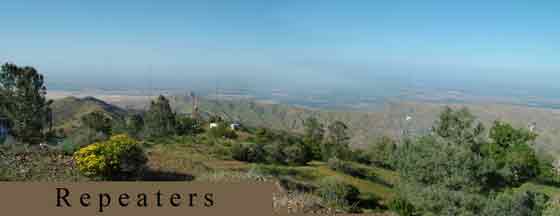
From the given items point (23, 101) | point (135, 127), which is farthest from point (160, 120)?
point (23, 101)

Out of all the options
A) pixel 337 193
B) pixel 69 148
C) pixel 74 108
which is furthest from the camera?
pixel 74 108

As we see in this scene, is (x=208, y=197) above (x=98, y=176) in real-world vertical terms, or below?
above

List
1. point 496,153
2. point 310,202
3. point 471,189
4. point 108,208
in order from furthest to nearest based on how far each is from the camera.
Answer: point 496,153 → point 471,189 → point 310,202 → point 108,208

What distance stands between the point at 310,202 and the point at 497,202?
6237 millimetres

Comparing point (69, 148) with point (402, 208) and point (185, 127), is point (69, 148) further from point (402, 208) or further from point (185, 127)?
point (185, 127)

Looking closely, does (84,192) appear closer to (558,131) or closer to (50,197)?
(50,197)

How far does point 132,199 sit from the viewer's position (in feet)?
16.6

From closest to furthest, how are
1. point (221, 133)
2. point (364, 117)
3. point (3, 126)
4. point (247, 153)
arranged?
point (247, 153) → point (3, 126) → point (221, 133) → point (364, 117)

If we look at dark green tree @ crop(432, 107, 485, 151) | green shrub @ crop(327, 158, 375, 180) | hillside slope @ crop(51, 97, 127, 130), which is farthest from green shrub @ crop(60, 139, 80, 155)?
hillside slope @ crop(51, 97, 127, 130)

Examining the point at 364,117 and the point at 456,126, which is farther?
the point at 364,117

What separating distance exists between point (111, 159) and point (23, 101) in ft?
55.8

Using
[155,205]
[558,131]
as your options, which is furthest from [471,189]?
[558,131]

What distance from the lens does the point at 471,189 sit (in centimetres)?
1812

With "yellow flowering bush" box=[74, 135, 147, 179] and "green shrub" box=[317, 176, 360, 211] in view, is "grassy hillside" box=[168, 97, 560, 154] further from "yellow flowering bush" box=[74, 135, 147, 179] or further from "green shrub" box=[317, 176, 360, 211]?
"yellow flowering bush" box=[74, 135, 147, 179]
